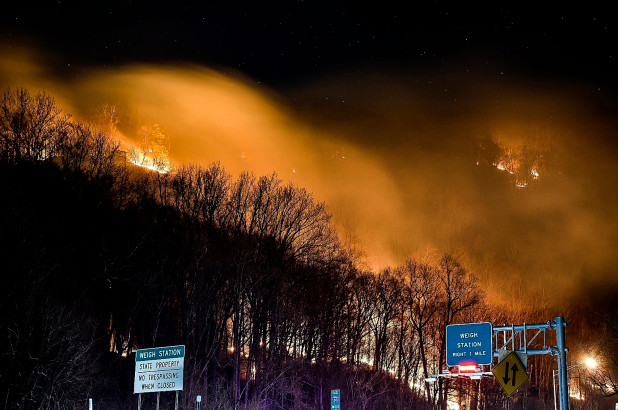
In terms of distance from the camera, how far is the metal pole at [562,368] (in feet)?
82.0

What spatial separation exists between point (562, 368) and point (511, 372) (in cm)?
206

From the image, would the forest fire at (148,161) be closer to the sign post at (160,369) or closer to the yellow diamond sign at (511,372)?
the sign post at (160,369)

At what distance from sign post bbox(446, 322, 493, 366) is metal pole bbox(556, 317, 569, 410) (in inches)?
310

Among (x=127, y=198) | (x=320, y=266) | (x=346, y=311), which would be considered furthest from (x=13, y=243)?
(x=346, y=311)

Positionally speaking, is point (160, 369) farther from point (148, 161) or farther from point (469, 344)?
point (148, 161)

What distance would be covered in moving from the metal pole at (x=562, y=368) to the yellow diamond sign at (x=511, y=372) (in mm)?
1439

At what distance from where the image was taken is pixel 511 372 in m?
25.5

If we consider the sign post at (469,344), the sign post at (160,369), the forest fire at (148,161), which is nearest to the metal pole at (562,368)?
the sign post at (469,344)

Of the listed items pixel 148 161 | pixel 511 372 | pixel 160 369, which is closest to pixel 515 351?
pixel 511 372

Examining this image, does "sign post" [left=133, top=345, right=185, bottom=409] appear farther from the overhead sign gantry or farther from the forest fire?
the forest fire

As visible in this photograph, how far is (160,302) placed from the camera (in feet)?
215

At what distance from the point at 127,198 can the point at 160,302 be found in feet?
35.4

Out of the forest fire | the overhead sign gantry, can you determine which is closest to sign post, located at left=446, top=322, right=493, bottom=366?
the overhead sign gantry

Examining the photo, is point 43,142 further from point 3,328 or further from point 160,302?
point 3,328
